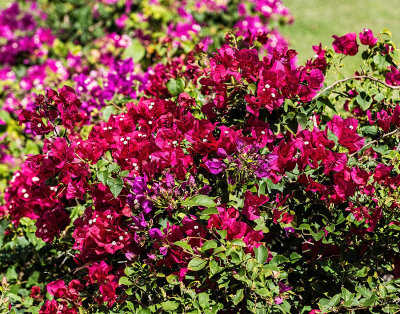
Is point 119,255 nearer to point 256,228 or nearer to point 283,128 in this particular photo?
point 256,228

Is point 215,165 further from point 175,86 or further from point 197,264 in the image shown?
point 175,86

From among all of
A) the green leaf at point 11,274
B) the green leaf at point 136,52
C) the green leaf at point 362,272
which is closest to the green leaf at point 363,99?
the green leaf at point 362,272

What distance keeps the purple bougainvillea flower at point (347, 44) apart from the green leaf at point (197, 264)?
986 mm

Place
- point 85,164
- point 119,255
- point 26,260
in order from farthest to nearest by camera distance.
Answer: point 26,260, point 119,255, point 85,164

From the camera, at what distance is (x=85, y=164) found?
143cm

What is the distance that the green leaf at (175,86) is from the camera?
1.86 meters

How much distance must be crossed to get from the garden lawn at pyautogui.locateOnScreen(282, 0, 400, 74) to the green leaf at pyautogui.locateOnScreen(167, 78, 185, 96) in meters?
4.47

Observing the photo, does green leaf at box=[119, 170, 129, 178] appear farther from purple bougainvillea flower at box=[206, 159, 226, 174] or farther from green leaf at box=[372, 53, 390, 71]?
green leaf at box=[372, 53, 390, 71]

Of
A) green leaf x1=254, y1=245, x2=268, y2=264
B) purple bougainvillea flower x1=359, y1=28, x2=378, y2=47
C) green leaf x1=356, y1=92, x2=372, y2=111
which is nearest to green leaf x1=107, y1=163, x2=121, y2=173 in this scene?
green leaf x1=254, y1=245, x2=268, y2=264

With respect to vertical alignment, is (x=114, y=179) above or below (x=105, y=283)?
above

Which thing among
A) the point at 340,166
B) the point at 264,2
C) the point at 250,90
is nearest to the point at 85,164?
the point at 250,90

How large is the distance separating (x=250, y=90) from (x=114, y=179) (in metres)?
0.54

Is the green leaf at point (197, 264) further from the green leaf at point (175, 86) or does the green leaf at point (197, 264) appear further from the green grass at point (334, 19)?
the green grass at point (334, 19)

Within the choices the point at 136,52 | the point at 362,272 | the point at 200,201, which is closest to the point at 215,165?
the point at 200,201
